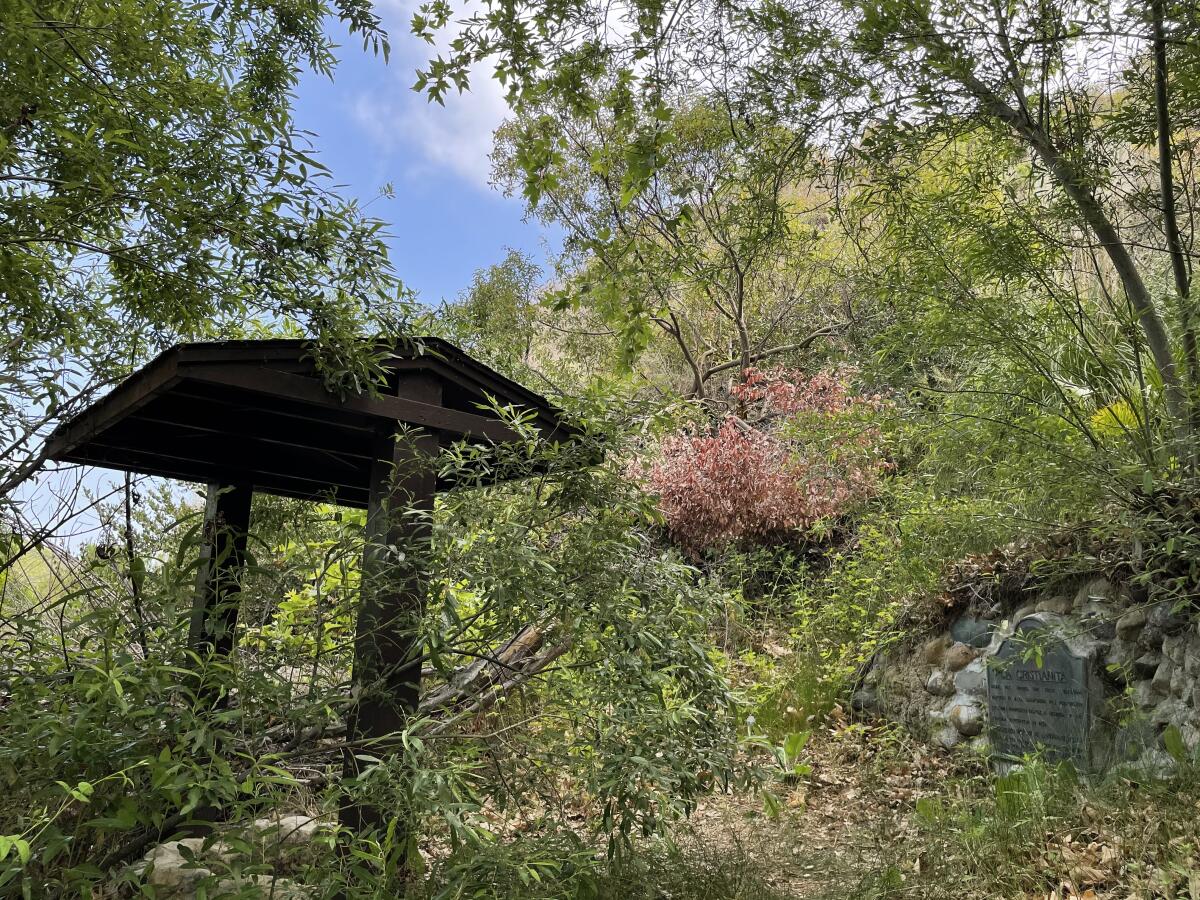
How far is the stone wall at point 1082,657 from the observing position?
15.5 feet

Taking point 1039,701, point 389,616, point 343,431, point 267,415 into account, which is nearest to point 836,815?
point 1039,701

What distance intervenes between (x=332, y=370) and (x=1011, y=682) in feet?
15.7

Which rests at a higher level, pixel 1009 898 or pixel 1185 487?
pixel 1185 487

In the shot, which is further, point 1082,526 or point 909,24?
point 1082,526

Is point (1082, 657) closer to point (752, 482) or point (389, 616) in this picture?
point (389, 616)

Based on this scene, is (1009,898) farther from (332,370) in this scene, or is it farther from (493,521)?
(332,370)

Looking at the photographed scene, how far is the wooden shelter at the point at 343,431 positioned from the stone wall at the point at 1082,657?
359 centimetres

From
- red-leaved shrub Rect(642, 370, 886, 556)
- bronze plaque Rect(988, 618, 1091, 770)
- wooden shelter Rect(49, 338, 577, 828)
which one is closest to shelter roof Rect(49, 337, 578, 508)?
wooden shelter Rect(49, 338, 577, 828)

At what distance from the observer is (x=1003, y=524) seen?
5.16 metres

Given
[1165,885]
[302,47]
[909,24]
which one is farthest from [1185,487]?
[302,47]

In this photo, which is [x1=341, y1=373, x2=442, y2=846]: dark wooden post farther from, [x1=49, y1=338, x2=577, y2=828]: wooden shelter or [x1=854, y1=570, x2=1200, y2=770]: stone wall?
[x1=854, y1=570, x2=1200, y2=770]: stone wall

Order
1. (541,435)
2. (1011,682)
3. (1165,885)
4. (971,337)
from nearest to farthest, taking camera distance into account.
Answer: (1165,885) < (541,435) < (971,337) < (1011,682)

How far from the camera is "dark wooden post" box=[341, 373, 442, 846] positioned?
3.23 m

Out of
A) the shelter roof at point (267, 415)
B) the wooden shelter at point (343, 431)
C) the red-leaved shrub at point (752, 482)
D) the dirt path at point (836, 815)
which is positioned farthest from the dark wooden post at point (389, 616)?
the red-leaved shrub at point (752, 482)
